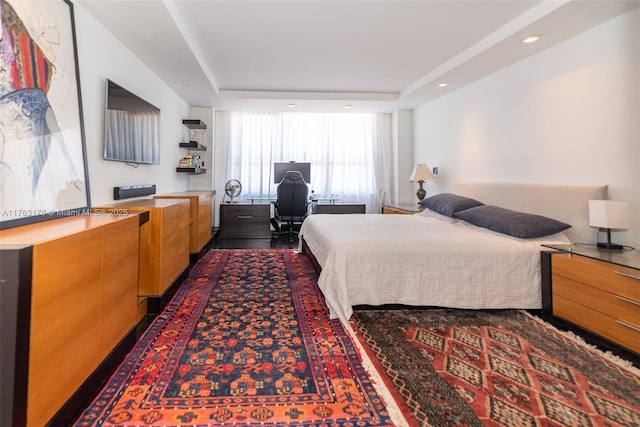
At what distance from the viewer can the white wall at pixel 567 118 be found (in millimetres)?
2154

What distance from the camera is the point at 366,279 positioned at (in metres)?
2.13

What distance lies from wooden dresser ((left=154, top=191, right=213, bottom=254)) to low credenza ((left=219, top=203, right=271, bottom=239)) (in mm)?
699

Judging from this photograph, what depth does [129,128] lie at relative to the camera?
8.94 ft

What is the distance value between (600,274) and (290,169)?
4.42m

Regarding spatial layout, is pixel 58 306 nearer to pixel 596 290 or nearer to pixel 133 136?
pixel 133 136

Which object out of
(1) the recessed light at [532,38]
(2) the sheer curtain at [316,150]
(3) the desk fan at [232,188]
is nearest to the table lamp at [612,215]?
(1) the recessed light at [532,38]

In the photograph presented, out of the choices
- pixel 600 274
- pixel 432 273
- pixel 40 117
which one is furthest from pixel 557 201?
pixel 40 117

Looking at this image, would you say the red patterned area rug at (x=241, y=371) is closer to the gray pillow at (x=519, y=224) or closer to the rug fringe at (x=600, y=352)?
the rug fringe at (x=600, y=352)

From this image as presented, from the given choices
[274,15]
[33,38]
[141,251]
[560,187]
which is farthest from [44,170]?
[560,187]

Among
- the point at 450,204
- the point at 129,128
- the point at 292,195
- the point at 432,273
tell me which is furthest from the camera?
the point at 292,195

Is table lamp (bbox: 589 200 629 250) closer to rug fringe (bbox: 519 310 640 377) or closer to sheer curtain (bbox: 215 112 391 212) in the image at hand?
rug fringe (bbox: 519 310 640 377)

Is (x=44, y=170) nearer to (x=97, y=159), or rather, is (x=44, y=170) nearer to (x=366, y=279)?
(x=97, y=159)

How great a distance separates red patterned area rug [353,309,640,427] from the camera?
1.25 meters

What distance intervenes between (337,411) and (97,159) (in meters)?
2.50
